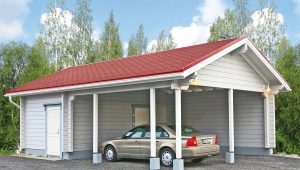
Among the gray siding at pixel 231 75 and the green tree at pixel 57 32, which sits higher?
the green tree at pixel 57 32

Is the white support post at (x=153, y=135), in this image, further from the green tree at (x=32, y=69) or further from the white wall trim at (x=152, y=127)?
the green tree at (x=32, y=69)

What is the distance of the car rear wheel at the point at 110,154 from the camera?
656 inches

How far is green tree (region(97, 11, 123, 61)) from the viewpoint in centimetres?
4722

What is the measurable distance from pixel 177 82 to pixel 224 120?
6.36 m

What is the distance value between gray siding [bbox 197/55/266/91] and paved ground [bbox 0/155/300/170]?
2.62 metres

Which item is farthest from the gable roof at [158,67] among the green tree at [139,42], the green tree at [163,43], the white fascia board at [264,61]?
the green tree at [139,42]

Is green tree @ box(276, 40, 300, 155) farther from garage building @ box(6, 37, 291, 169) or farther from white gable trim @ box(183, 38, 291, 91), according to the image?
white gable trim @ box(183, 38, 291, 91)

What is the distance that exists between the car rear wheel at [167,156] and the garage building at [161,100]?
43 centimetres

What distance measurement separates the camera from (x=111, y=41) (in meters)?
48.5

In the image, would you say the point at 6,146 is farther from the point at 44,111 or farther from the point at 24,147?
the point at 44,111

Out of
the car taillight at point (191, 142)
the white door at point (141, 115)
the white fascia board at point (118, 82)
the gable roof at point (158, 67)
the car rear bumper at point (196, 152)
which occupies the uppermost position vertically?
the gable roof at point (158, 67)

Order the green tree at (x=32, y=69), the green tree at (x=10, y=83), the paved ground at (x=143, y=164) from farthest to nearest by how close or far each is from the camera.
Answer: the green tree at (x=32, y=69) < the green tree at (x=10, y=83) < the paved ground at (x=143, y=164)

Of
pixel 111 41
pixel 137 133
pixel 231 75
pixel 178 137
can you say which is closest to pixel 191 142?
pixel 178 137

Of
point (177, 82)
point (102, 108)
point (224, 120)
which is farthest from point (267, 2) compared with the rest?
point (177, 82)
